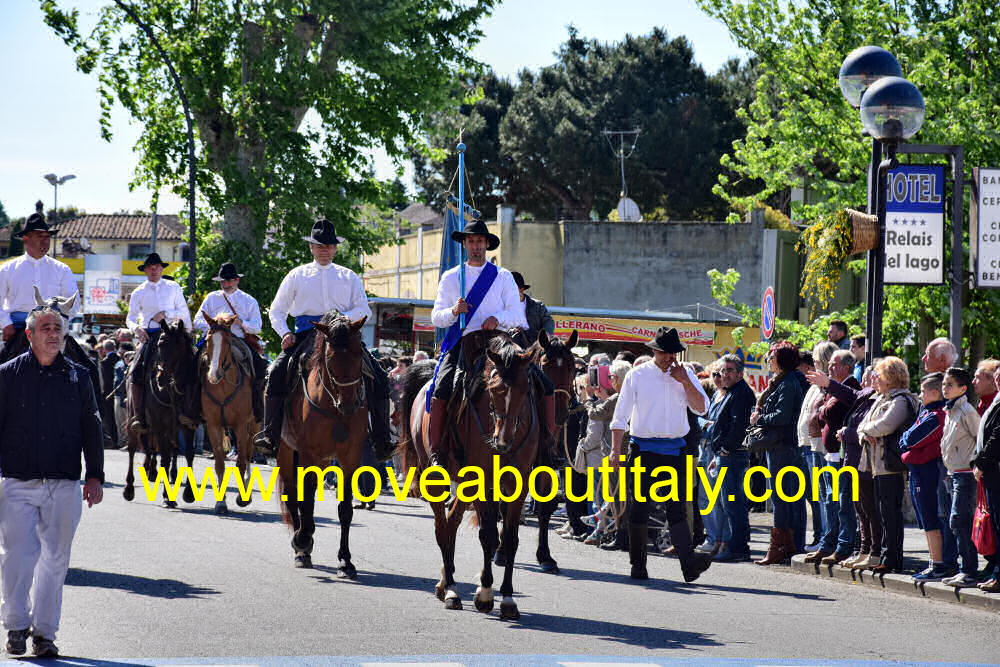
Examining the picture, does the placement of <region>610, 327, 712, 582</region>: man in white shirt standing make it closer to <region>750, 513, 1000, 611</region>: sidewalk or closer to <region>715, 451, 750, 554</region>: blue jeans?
<region>715, 451, 750, 554</region>: blue jeans

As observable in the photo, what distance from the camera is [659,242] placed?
4747 centimetres

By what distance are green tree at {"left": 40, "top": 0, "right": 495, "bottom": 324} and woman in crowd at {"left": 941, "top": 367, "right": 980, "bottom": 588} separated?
73.6ft

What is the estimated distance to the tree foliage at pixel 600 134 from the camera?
62.6 m

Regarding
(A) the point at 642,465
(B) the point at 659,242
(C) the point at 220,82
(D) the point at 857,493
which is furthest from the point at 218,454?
(B) the point at 659,242

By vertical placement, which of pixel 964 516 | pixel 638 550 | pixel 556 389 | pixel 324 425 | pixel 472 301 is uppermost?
pixel 472 301

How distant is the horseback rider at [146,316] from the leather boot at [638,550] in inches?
318

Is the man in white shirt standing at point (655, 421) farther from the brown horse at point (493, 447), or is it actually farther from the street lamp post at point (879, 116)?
the street lamp post at point (879, 116)

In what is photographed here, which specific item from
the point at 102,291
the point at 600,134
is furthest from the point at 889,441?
the point at 600,134

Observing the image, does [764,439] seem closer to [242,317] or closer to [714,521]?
[714,521]

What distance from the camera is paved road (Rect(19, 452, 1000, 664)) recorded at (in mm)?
8414

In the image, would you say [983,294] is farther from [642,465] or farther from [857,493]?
[642,465]

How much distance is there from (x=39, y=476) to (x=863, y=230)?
822 cm

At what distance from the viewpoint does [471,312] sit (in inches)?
423

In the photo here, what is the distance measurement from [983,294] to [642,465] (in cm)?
1425
